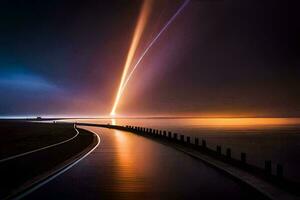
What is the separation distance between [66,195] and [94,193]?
83cm

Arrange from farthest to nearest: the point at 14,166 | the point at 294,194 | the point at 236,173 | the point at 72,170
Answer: the point at 14,166 → the point at 72,170 → the point at 236,173 → the point at 294,194

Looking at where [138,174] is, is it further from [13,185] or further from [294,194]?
[294,194]

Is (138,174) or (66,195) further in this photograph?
(138,174)

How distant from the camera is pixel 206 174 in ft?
60.3

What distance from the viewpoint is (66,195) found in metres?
12.8

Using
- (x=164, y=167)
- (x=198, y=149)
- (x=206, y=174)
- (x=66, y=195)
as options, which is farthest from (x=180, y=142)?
(x=66, y=195)

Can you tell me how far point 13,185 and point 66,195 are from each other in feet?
8.79

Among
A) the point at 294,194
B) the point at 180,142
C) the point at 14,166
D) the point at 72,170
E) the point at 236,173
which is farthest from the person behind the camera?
the point at 180,142

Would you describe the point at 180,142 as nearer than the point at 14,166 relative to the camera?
No

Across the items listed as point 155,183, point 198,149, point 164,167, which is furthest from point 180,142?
point 155,183

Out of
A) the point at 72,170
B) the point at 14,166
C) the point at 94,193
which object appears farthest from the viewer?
the point at 14,166

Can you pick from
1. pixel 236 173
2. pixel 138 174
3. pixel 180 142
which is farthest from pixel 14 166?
pixel 180 142

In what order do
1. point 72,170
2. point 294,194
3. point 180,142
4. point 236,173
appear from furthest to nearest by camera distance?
point 180,142 → point 72,170 → point 236,173 → point 294,194

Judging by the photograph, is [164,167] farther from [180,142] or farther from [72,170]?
[180,142]
